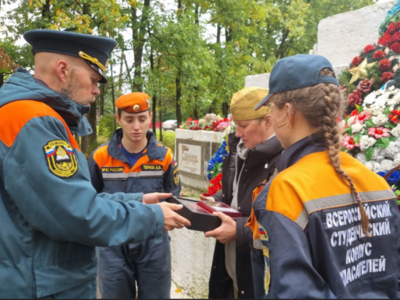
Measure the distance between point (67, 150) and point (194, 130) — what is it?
15.8 ft

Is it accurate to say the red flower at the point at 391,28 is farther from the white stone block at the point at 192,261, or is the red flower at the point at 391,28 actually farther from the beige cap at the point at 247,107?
the white stone block at the point at 192,261

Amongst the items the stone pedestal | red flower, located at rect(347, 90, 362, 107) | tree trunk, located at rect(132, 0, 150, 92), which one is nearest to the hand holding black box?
red flower, located at rect(347, 90, 362, 107)

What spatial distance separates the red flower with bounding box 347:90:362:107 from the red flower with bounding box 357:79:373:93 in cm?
4

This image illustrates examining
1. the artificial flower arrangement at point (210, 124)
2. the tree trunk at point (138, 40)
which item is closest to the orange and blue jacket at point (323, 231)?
the artificial flower arrangement at point (210, 124)

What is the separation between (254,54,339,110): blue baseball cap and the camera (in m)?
1.42

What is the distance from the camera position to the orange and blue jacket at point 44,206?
1532mm

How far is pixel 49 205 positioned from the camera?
154 cm

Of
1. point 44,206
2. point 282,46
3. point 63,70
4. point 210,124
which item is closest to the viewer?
point 44,206

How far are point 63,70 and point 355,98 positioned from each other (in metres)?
2.87

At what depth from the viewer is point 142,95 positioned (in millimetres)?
3230

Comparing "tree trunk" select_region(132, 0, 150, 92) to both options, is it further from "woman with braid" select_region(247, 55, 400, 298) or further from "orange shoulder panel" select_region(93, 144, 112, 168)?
"woman with braid" select_region(247, 55, 400, 298)

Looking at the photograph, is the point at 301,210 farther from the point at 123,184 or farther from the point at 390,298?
the point at 123,184

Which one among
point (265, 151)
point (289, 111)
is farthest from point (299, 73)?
point (265, 151)

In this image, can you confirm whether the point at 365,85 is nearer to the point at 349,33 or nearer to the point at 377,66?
the point at 377,66
